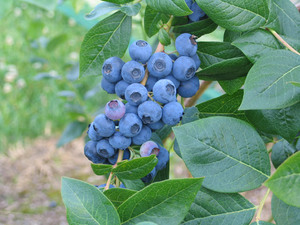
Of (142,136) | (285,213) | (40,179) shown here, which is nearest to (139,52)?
(142,136)

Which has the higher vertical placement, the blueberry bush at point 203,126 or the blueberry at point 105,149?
the blueberry bush at point 203,126

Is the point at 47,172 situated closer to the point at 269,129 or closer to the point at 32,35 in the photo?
the point at 32,35

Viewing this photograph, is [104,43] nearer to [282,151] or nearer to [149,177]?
[149,177]

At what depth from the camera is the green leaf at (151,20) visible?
0.82 meters

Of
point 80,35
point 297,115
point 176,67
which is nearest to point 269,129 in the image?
point 297,115

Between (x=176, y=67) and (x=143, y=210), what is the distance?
10.7 inches

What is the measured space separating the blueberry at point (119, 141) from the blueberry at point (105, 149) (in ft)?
0.04

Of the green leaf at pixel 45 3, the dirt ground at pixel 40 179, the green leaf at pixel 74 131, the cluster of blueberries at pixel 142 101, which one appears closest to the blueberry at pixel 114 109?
the cluster of blueberries at pixel 142 101

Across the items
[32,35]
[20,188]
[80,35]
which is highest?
[32,35]

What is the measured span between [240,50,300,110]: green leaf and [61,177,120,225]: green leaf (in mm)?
247

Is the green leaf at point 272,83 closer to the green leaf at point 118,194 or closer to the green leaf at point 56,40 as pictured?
the green leaf at point 118,194

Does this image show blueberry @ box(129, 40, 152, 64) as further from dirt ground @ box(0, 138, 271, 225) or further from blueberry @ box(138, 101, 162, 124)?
dirt ground @ box(0, 138, 271, 225)

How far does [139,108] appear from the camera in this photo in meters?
0.62

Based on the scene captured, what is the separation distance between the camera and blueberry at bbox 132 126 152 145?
64 centimetres
